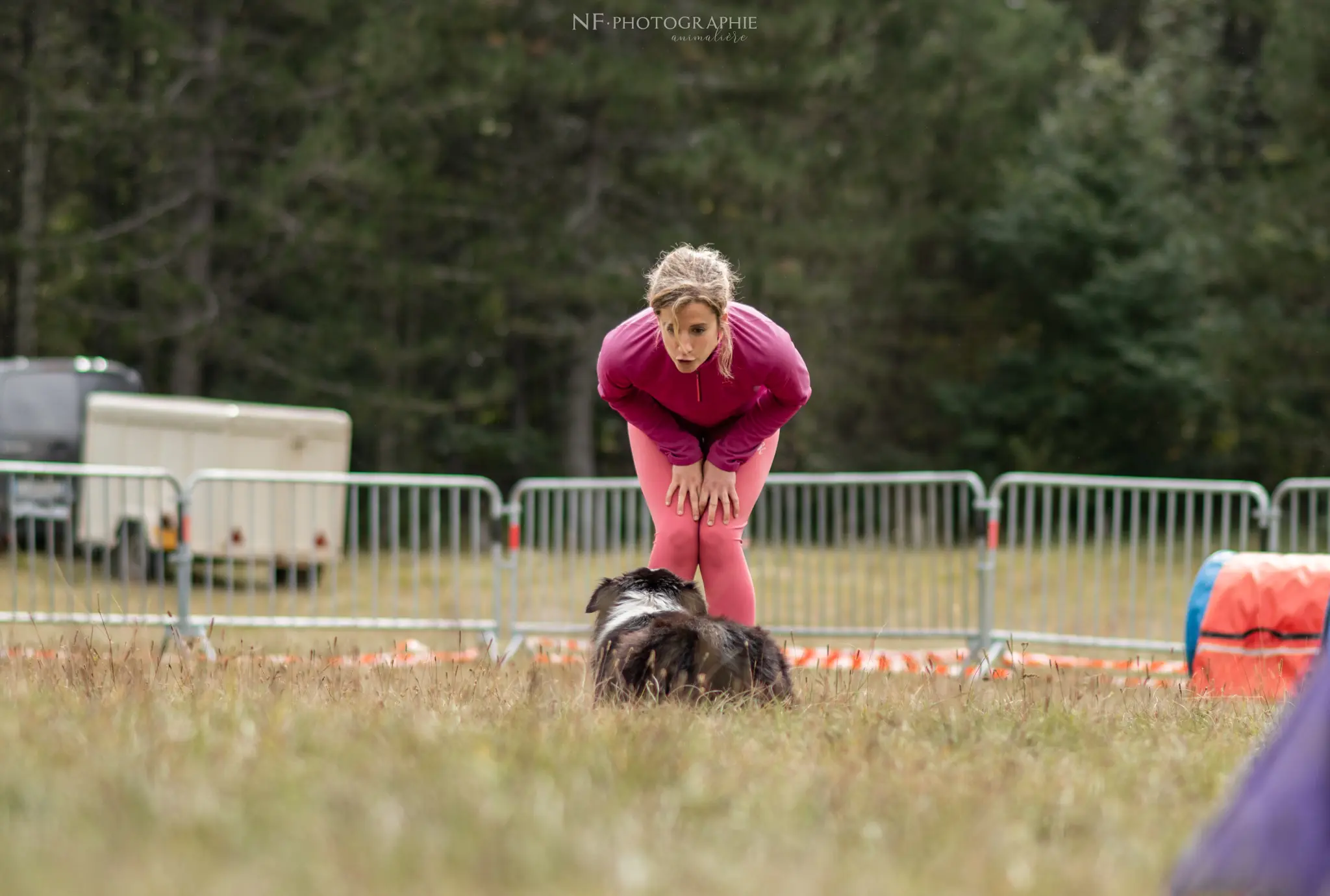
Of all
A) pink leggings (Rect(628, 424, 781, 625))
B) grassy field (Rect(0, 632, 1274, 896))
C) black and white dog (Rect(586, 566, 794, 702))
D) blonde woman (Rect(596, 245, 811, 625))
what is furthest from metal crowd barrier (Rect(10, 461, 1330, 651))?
grassy field (Rect(0, 632, 1274, 896))

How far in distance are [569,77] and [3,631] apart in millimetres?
13527

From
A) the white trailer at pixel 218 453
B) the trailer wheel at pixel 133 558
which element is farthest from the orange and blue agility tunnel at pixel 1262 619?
the trailer wheel at pixel 133 558

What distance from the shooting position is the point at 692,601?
519 cm

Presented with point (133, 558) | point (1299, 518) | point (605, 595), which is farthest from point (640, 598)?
point (133, 558)

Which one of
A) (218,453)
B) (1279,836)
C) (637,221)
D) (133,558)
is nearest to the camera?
(1279,836)

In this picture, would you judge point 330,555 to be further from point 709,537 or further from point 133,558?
Result: point 709,537

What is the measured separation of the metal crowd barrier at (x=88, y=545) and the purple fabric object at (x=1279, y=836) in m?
5.81

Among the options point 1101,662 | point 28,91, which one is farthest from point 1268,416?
point 28,91

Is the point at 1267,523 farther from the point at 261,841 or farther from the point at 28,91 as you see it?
the point at 28,91

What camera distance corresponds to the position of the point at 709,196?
77.1 ft

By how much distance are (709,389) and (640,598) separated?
833 millimetres

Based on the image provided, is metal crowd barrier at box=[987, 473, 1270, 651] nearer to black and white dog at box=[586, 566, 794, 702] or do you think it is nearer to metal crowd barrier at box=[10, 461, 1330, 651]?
metal crowd barrier at box=[10, 461, 1330, 651]

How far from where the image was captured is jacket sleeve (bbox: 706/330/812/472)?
17.4ft

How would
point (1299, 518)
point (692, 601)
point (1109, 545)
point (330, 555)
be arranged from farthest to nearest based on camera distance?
point (330, 555), point (1299, 518), point (1109, 545), point (692, 601)
